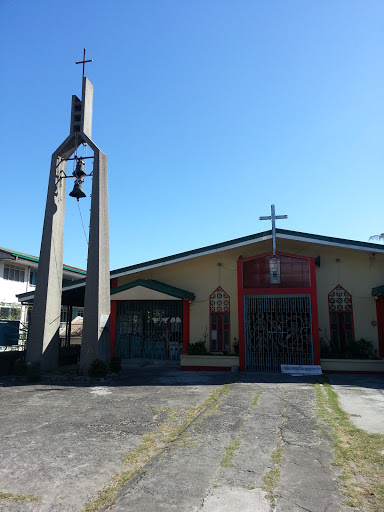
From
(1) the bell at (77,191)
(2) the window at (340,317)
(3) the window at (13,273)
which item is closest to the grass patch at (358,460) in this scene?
(2) the window at (340,317)

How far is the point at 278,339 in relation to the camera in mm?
14164

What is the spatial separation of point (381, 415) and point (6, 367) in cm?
1144

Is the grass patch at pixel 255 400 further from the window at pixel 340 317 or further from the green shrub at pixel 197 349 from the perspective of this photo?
the window at pixel 340 317

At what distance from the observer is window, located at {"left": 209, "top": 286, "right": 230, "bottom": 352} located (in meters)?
15.7

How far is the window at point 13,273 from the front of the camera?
22.2 m

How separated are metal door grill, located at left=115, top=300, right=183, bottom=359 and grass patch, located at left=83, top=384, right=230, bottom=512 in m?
7.12

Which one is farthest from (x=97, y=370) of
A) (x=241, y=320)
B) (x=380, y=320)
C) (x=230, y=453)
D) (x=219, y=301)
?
(x=380, y=320)

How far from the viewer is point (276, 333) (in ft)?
46.3

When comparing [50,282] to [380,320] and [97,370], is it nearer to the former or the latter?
[97,370]

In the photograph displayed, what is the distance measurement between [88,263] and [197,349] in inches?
212

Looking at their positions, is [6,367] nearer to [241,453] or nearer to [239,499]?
[241,453]

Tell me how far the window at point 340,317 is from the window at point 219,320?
4.02 m

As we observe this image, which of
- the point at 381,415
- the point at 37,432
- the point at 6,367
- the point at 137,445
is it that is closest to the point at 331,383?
the point at 381,415

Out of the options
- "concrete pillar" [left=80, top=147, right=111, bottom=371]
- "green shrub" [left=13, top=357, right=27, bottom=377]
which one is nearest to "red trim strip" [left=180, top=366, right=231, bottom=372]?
"concrete pillar" [left=80, top=147, right=111, bottom=371]
